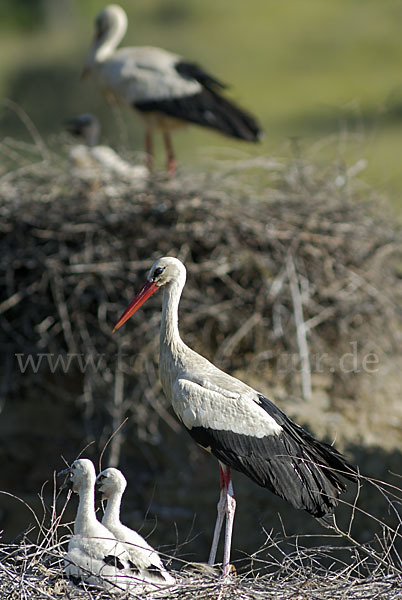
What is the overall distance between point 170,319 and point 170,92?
3.46 meters

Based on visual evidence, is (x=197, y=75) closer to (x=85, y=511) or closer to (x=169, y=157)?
(x=169, y=157)

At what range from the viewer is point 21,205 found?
21.3 feet

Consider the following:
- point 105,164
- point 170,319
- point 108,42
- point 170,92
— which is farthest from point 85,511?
point 108,42

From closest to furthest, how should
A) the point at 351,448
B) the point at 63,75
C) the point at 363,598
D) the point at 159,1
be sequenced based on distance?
the point at 363,598 → the point at 351,448 → the point at 63,75 → the point at 159,1

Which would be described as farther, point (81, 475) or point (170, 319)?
point (170, 319)

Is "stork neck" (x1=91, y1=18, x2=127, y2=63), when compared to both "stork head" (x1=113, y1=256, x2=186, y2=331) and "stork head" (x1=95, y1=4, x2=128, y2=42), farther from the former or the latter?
"stork head" (x1=113, y1=256, x2=186, y2=331)

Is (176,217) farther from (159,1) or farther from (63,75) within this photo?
(159,1)

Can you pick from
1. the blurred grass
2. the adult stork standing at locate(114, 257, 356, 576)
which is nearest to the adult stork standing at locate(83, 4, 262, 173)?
the adult stork standing at locate(114, 257, 356, 576)

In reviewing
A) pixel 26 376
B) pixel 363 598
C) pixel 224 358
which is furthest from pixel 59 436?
pixel 363 598

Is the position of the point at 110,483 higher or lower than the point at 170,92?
lower

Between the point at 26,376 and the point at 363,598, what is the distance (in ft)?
13.8

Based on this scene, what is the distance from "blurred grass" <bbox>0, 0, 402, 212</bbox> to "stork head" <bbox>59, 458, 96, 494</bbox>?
16.9m

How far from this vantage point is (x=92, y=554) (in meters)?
3.21

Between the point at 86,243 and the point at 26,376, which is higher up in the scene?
the point at 86,243
